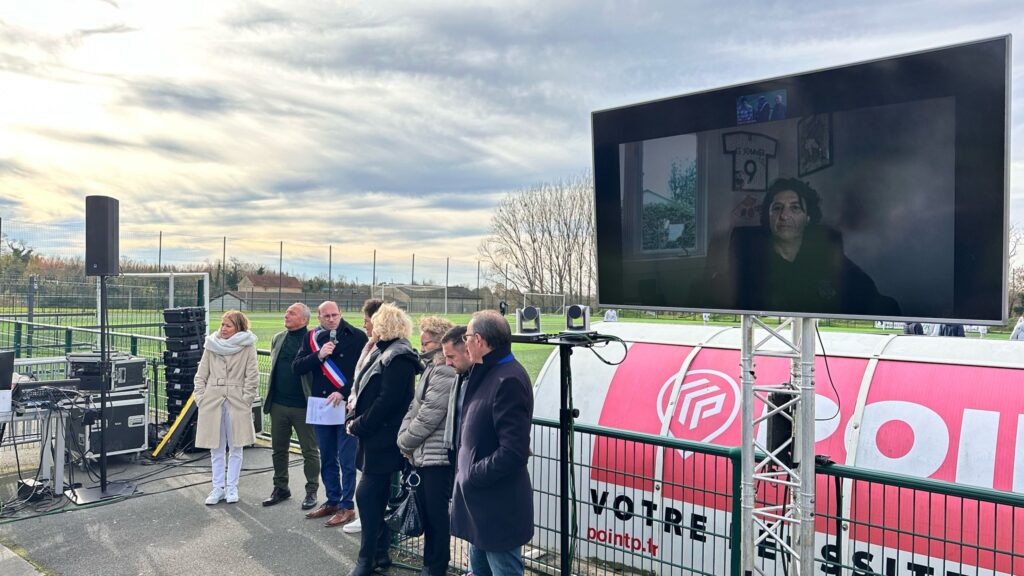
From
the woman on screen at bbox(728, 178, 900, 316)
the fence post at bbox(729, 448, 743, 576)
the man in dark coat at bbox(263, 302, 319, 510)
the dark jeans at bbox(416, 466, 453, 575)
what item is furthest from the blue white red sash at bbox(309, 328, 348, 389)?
the woman on screen at bbox(728, 178, 900, 316)

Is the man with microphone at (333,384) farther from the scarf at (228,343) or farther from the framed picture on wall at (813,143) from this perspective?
the framed picture on wall at (813,143)

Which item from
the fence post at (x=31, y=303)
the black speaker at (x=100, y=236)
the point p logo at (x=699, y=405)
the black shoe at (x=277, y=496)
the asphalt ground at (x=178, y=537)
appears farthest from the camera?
the fence post at (x=31, y=303)

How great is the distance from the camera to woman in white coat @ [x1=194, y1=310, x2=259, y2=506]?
6293mm

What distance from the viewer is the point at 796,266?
10.6 ft

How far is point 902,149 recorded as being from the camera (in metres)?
2.89

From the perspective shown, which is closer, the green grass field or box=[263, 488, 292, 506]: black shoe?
box=[263, 488, 292, 506]: black shoe

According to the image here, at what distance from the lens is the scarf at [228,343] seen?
6355mm

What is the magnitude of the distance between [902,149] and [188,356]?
8.08m

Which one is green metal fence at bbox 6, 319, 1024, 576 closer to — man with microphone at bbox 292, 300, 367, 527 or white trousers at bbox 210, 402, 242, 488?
man with microphone at bbox 292, 300, 367, 527

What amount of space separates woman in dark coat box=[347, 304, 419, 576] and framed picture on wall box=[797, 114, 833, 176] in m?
2.82

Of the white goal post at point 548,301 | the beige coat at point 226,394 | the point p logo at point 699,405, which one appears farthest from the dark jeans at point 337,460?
the white goal post at point 548,301

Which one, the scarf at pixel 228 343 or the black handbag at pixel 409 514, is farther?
the scarf at pixel 228 343

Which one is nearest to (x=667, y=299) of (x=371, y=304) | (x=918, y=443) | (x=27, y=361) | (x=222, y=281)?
(x=918, y=443)

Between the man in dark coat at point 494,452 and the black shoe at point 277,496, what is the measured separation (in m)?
3.30
